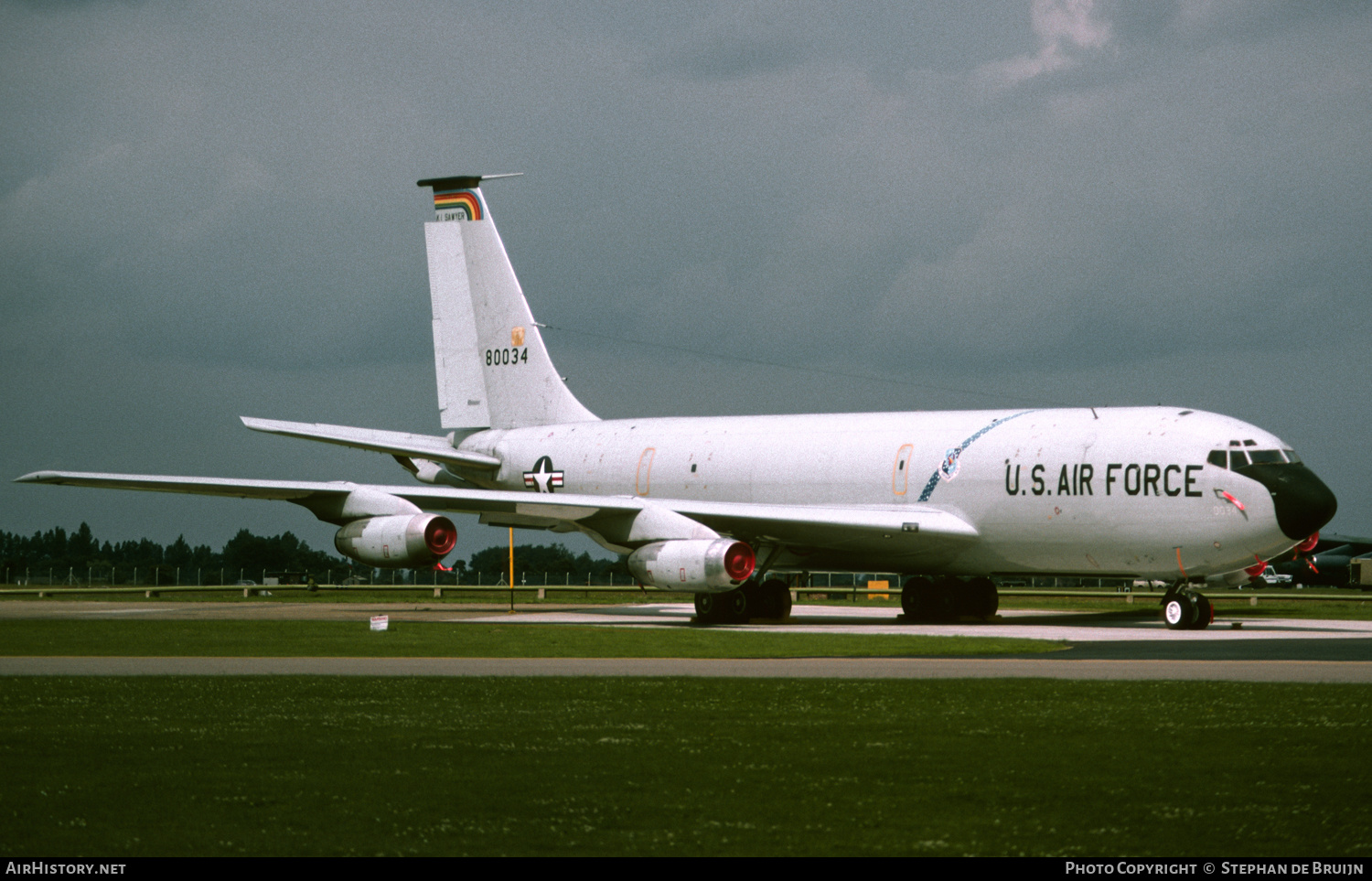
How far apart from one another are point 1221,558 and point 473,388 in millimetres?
22146

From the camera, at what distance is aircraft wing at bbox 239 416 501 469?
37.4 meters

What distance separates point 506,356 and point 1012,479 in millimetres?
17188

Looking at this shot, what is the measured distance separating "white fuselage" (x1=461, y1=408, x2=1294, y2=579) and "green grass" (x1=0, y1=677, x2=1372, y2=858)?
1331 cm

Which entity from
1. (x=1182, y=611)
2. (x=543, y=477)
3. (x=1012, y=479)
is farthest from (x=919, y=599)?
(x=543, y=477)

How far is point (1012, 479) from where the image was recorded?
3102 cm

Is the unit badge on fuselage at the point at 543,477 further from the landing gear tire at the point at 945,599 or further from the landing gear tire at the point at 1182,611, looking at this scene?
the landing gear tire at the point at 1182,611

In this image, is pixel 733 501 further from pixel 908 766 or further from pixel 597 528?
pixel 908 766

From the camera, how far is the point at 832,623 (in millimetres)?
33062

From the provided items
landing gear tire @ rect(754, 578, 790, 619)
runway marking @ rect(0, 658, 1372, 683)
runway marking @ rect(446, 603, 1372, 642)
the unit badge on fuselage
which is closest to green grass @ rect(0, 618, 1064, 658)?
runway marking @ rect(0, 658, 1372, 683)
